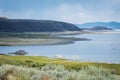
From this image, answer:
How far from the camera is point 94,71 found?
1830 centimetres

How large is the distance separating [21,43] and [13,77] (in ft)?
404

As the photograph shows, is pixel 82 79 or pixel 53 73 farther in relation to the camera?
pixel 53 73

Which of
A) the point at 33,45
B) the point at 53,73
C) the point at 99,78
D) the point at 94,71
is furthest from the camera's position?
the point at 33,45

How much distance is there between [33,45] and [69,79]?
118 m

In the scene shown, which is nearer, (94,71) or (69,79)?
(69,79)

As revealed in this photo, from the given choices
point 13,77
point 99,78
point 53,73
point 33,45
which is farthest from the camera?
point 33,45

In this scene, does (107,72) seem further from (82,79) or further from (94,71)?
(82,79)

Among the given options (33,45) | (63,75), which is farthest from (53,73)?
(33,45)

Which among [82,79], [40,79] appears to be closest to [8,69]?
[40,79]

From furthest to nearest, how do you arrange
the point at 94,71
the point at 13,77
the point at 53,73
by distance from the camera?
the point at 94,71
the point at 53,73
the point at 13,77

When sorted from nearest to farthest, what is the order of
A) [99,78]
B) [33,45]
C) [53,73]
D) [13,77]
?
1. [13,77]
2. [99,78]
3. [53,73]
4. [33,45]

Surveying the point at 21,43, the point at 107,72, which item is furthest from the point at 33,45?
the point at 107,72

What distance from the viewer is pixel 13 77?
14508 millimetres

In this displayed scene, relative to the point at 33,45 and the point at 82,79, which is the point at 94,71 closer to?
the point at 82,79
